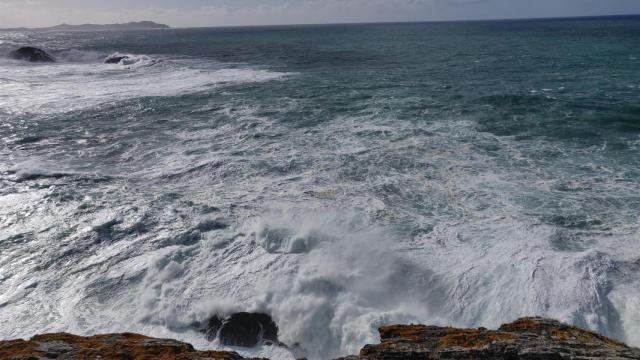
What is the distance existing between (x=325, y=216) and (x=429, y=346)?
285 inches

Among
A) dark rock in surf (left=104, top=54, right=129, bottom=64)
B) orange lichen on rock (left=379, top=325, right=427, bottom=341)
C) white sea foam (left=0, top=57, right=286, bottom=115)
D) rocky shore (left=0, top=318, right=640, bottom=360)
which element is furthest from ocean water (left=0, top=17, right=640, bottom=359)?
dark rock in surf (left=104, top=54, right=129, bottom=64)

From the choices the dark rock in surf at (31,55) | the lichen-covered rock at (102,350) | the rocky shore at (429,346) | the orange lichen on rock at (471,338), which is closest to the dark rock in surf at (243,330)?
the rocky shore at (429,346)

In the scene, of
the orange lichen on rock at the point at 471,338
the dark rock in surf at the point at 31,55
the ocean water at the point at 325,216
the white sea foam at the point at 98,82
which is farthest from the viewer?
the dark rock in surf at the point at 31,55

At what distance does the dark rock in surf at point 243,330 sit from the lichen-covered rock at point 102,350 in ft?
8.57

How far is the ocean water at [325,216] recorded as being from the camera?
908 cm

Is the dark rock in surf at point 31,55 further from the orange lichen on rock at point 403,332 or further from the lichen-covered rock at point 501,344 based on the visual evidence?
the lichen-covered rock at point 501,344

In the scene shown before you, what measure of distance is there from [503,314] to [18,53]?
73530 mm

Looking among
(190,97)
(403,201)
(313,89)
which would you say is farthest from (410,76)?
A: (403,201)

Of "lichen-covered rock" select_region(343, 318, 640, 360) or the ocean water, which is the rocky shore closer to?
"lichen-covered rock" select_region(343, 318, 640, 360)

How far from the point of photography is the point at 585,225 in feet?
37.8

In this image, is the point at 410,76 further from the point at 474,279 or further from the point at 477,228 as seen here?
the point at 474,279

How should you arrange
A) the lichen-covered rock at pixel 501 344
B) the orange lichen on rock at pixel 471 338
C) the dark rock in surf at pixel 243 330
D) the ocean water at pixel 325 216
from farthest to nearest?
1. the ocean water at pixel 325 216
2. the dark rock in surf at pixel 243 330
3. the orange lichen on rock at pixel 471 338
4. the lichen-covered rock at pixel 501 344

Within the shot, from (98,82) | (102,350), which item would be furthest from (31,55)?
(102,350)

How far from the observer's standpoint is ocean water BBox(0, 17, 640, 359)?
9.08m
